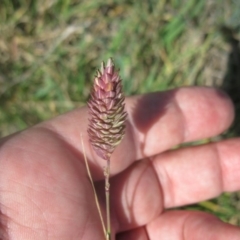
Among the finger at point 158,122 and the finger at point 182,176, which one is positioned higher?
the finger at point 158,122

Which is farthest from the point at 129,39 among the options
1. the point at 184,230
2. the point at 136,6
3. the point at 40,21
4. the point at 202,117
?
the point at 184,230

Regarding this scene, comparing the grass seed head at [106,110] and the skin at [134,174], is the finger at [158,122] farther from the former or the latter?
the grass seed head at [106,110]

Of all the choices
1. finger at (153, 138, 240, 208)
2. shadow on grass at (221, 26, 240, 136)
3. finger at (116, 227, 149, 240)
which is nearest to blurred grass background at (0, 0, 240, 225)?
shadow on grass at (221, 26, 240, 136)

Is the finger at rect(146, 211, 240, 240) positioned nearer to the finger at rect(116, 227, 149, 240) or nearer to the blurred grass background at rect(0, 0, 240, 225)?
the finger at rect(116, 227, 149, 240)

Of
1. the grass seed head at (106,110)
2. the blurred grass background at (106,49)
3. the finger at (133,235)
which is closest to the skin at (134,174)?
the finger at (133,235)

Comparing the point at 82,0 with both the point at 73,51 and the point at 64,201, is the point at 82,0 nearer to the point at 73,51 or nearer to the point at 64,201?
the point at 73,51

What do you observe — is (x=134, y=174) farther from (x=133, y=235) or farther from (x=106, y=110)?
(x=106, y=110)
